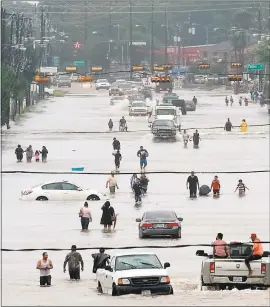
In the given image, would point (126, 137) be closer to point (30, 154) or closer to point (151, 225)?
point (30, 154)

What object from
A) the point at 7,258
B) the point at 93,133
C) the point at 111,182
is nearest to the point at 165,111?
the point at 93,133

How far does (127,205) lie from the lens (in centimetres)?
6538

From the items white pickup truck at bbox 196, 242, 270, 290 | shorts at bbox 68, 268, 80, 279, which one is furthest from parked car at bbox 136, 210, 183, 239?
white pickup truck at bbox 196, 242, 270, 290

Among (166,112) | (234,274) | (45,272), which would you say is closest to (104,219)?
(45,272)

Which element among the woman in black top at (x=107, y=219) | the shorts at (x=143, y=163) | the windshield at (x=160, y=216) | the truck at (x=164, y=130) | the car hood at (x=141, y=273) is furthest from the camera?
the truck at (x=164, y=130)

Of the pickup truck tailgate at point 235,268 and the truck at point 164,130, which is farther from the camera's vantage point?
the truck at point 164,130

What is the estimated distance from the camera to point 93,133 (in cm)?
10994

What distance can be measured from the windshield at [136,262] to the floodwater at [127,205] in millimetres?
833

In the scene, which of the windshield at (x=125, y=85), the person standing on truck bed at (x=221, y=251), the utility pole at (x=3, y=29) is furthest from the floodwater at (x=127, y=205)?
the windshield at (x=125, y=85)

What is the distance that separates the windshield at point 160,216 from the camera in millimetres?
54000

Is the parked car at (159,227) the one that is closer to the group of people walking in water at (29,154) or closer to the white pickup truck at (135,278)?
the white pickup truck at (135,278)

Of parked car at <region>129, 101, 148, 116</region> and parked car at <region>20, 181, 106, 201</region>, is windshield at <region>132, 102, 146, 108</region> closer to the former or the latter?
parked car at <region>129, 101, 148, 116</region>

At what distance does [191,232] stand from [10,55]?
75.8m

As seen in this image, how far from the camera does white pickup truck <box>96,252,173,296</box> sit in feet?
121
